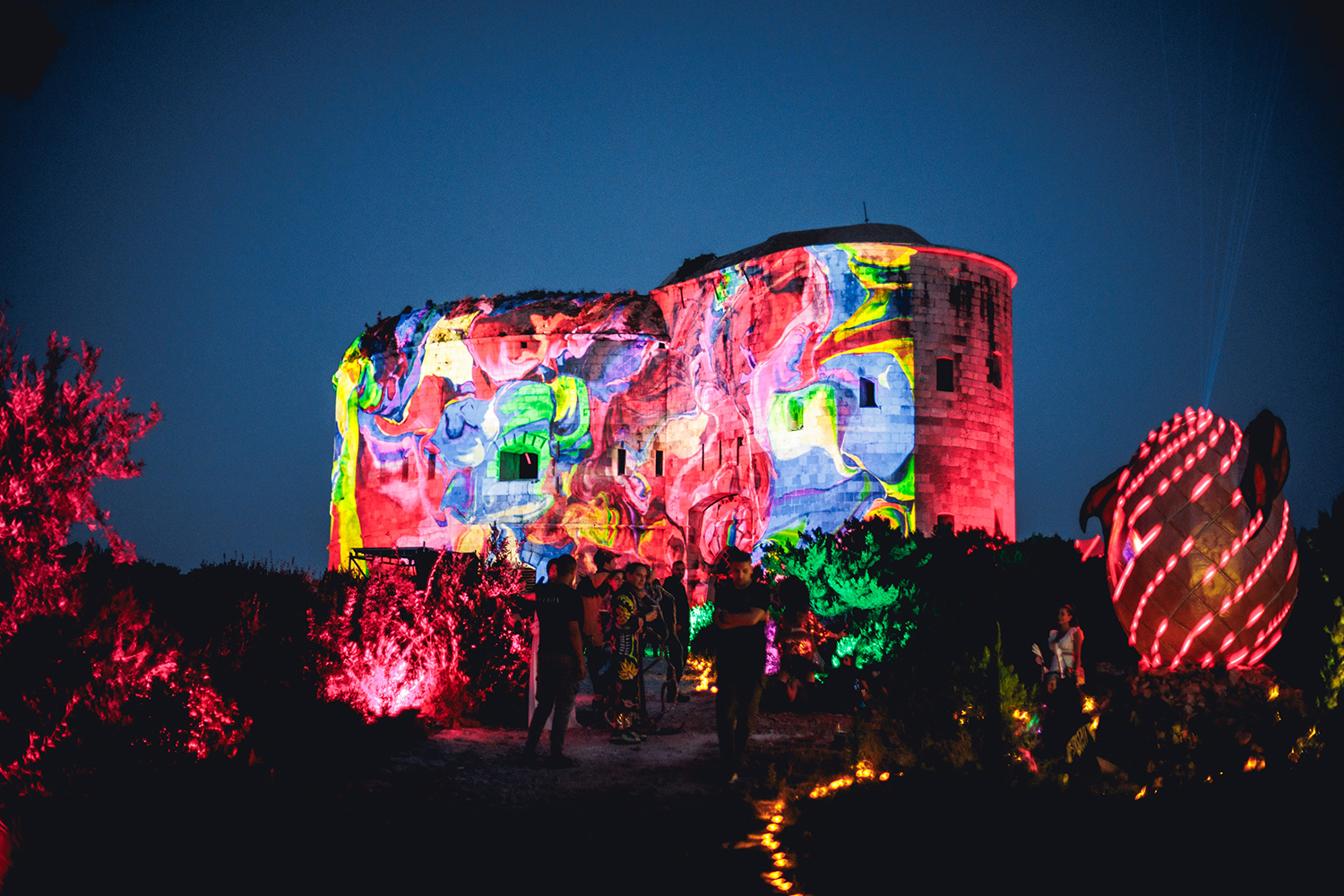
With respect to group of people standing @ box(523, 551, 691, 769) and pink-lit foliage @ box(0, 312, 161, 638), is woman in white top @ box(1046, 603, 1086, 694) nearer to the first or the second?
group of people standing @ box(523, 551, 691, 769)

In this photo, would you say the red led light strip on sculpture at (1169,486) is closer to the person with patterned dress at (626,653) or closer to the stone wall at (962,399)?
the person with patterned dress at (626,653)

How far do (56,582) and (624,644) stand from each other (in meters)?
5.15

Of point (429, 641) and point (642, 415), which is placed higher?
point (642, 415)

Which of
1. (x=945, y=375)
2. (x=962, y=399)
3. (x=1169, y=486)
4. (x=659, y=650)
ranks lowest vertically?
(x=659, y=650)

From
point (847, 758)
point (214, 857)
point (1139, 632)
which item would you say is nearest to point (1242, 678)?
point (1139, 632)

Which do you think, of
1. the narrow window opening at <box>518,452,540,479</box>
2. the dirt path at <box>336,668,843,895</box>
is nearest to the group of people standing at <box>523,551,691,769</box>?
the dirt path at <box>336,668,843,895</box>

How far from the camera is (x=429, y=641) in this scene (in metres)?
10.1

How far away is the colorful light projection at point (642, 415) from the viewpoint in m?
25.0

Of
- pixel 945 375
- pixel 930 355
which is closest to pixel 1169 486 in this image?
pixel 930 355

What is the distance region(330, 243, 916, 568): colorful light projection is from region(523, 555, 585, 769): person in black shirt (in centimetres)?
1668

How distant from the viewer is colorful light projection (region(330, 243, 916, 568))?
982 inches

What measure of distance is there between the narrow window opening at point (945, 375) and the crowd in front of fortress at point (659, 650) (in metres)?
13.2

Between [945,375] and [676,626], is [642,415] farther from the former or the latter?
[676,626]

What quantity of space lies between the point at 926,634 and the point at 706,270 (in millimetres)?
20278
